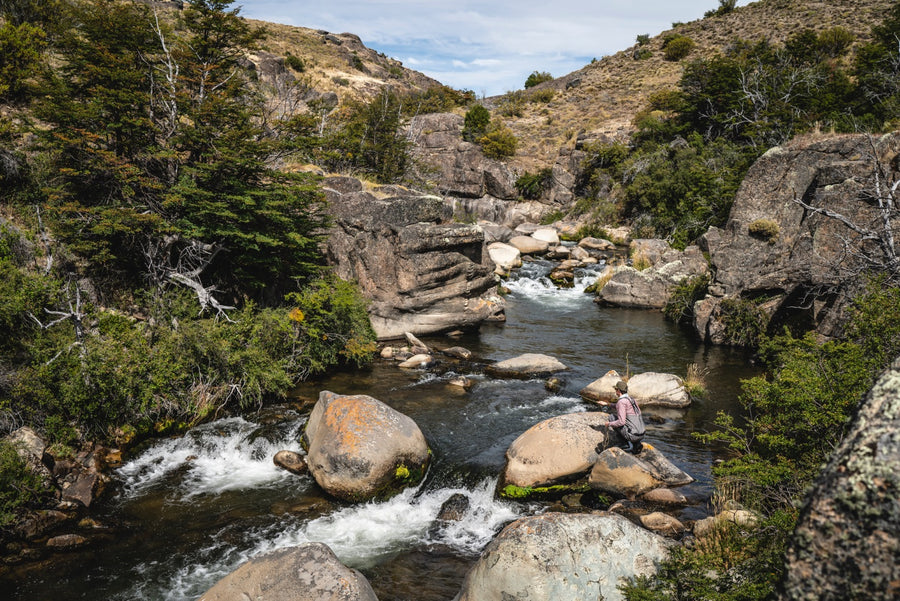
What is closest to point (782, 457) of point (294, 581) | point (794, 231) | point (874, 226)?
point (294, 581)

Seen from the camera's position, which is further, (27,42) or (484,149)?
(484,149)

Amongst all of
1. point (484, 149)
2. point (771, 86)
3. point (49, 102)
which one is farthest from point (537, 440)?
point (484, 149)

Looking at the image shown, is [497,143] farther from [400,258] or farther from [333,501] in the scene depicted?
[333,501]

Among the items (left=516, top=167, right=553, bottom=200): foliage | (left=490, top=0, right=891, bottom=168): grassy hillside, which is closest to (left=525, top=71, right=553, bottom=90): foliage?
(left=490, top=0, right=891, bottom=168): grassy hillside

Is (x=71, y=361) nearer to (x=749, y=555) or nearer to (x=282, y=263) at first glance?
(x=282, y=263)

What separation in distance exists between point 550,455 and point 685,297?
15299 mm

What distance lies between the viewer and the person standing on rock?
1011 centimetres

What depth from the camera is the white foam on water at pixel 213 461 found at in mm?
9751

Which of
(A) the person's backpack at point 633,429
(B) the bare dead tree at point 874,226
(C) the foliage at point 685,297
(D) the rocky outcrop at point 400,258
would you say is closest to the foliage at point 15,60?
(D) the rocky outcrop at point 400,258

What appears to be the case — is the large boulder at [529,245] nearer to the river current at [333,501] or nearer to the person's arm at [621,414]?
the river current at [333,501]

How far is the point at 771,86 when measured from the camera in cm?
3297

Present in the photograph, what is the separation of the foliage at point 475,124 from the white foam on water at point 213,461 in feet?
145

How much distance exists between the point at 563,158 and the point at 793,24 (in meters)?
27.8

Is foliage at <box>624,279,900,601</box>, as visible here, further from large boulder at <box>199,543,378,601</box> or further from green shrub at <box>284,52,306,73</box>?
green shrub at <box>284,52,306,73</box>
